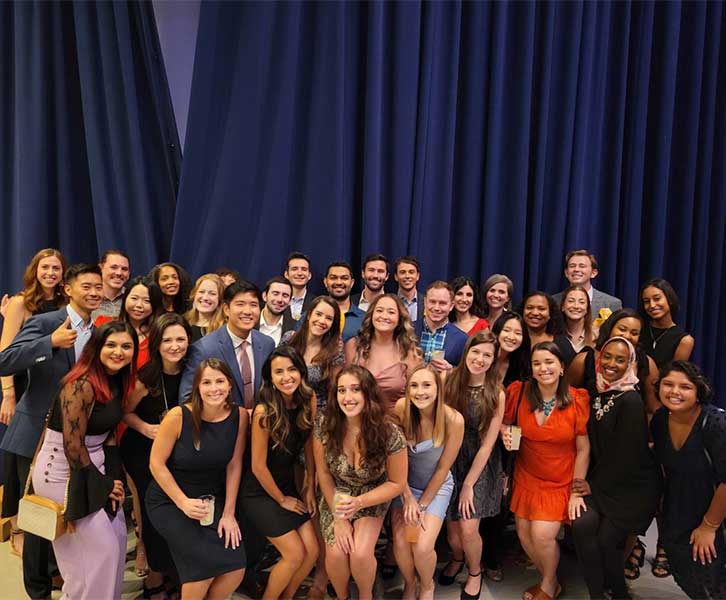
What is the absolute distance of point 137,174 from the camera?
396cm

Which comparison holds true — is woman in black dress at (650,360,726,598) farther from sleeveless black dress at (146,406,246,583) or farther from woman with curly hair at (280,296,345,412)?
sleeveless black dress at (146,406,246,583)

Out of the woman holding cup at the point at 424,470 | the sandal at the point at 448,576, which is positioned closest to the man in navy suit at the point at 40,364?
the woman holding cup at the point at 424,470

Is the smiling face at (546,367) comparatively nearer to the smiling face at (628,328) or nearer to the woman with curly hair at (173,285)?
the smiling face at (628,328)

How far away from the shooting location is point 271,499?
2.52m

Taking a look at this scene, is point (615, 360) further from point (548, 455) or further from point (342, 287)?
point (342, 287)

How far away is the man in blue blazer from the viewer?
269 cm

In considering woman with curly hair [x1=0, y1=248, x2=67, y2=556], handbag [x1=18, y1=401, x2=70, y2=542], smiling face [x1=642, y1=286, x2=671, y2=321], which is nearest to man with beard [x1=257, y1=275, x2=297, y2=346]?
woman with curly hair [x1=0, y1=248, x2=67, y2=556]

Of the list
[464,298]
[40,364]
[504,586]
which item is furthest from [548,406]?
[40,364]

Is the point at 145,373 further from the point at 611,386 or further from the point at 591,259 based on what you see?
the point at 591,259

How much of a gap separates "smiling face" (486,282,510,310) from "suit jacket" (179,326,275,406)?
142 centimetres

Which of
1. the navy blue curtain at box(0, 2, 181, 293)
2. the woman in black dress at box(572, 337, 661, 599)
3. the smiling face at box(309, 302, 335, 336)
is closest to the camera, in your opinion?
the woman in black dress at box(572, 337, 661, 599)

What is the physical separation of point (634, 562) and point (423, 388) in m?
1.61

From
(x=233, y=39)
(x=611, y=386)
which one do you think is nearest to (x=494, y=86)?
(x=233, y=39)

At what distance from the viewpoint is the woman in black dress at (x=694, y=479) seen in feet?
7.78
